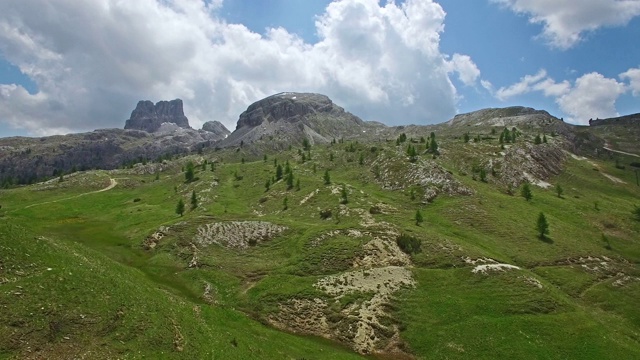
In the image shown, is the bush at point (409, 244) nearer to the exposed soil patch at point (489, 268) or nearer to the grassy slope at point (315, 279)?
the grassy slope at point (315, 279)

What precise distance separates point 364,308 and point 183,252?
38.1 m

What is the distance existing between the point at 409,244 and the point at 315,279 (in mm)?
24173

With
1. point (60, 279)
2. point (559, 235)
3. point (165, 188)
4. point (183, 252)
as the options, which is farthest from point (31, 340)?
point (165, 188)

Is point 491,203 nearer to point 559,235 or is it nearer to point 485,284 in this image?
point 559,235

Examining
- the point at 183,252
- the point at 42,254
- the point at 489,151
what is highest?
the point at 489,151

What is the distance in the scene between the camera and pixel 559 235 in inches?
4210

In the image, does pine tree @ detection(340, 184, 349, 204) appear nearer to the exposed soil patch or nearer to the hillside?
the hillside

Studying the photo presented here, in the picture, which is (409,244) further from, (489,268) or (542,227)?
(542,227)

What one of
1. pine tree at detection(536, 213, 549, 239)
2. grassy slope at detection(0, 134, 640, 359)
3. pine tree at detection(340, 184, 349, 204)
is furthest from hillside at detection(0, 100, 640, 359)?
pine tree at detection(536, 213, 549, 239)

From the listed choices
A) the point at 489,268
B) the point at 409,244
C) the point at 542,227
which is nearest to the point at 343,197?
the point at 409,244

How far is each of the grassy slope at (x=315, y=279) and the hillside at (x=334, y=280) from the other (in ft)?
0.85

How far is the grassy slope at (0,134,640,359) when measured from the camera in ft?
116

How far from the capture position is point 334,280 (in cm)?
6862

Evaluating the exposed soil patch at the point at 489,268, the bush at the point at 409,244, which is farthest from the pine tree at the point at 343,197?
the exposed soil patch at the point at 489,268
